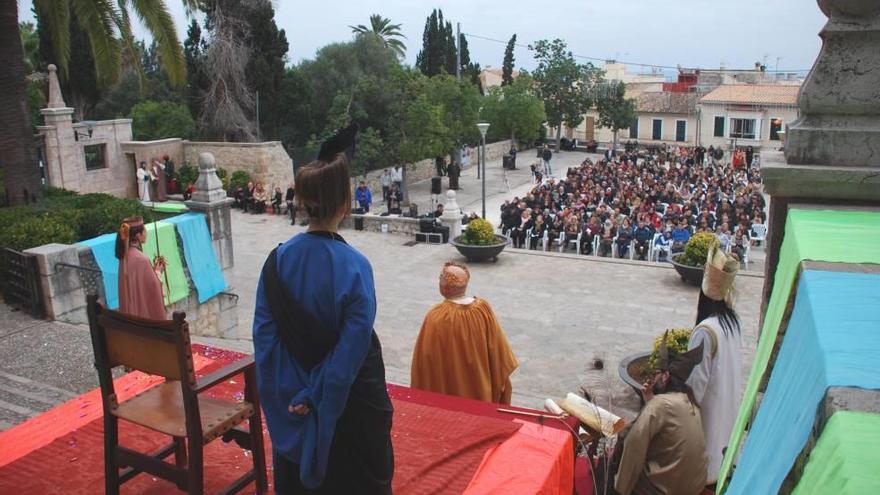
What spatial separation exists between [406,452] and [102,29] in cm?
1035

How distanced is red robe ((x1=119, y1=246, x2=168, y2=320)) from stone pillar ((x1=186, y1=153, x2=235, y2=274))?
5.09 m

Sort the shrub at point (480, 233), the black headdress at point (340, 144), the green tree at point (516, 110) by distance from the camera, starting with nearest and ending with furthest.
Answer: the black headdress at point (340, 144) → the shrub at point (480, 233) → the green tree at point (516, 110)

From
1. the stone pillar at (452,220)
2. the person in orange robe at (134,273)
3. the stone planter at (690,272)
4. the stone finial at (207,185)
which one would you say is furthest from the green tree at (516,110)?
the person in orange robe at (134,273)

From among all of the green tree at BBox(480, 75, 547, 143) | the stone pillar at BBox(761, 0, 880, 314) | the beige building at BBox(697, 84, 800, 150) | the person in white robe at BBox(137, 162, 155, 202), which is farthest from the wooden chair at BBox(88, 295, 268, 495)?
the beige building at BBox(697, 84, 800, 150)

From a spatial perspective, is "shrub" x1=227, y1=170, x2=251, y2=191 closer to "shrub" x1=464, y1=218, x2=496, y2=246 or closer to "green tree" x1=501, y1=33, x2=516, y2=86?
"shrub" x1=464, y1=218, x2=496, y2=246

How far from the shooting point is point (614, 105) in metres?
44.5

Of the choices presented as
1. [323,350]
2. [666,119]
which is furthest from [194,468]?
[666,119]

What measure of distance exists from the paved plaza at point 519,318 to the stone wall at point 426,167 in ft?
38.0

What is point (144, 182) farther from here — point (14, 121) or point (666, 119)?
point (666, 119)

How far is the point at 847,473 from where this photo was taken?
0.99m

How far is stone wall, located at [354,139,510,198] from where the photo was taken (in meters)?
30.6

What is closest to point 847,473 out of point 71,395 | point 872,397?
point 872,397

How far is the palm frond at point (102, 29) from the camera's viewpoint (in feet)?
36.7

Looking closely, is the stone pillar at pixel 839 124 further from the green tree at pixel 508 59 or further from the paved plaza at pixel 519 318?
the green tree at pixel 508 59
